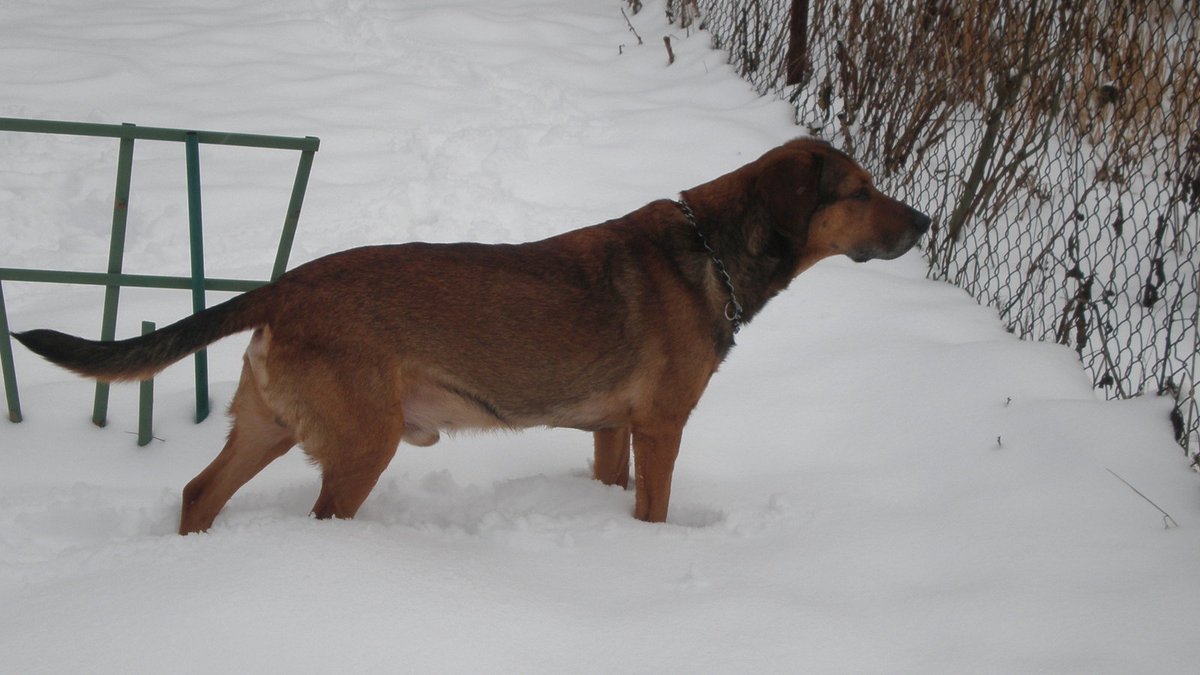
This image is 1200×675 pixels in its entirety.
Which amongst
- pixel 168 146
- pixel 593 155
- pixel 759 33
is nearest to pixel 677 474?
pixel 593 155

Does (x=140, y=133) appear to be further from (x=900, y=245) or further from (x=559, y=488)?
(x=900, y=245)

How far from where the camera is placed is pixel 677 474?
4.41 metres

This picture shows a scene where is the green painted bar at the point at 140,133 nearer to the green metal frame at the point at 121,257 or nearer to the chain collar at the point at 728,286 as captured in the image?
the green metal frame at the point at 121,257

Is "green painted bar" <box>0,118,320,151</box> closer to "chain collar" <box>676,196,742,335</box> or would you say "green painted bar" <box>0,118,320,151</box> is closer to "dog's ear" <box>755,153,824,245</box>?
"chain collar" <box>676,196,742,335</box>

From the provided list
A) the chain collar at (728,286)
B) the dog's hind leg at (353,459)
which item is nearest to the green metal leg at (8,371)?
the dog's hind leg at (353,459)

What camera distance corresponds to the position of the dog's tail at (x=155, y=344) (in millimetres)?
3186

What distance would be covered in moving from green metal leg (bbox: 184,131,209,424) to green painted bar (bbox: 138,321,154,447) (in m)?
0.22

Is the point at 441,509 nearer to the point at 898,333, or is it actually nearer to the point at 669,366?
the point at 669,366

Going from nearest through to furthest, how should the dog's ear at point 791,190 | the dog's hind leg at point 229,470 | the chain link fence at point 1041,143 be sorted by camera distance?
the dog's hind leg at point 229,470 < the dog's ear at point 791,190 < the chain link fence at point 1041,143

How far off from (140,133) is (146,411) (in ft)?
3.87

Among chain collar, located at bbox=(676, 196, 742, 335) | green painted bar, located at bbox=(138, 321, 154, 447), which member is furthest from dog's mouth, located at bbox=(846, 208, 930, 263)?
green painted bar, located at bbox=(138, 321, 154, 447)

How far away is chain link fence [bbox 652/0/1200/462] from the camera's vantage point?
5.16 m

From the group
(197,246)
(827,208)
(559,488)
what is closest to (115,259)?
(197,246)

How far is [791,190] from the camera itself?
3.73 metres
